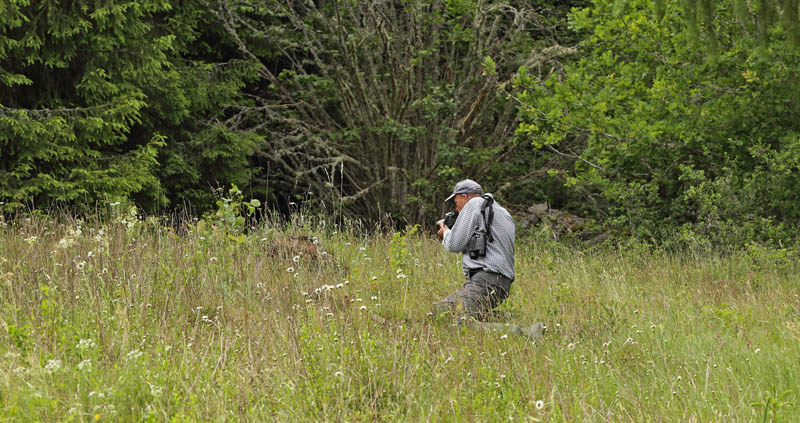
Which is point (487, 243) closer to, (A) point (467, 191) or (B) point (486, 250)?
(B) point (486, 250)

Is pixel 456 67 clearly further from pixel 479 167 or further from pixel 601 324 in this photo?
pixel 601 324

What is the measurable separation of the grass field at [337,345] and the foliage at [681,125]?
272 centimetres

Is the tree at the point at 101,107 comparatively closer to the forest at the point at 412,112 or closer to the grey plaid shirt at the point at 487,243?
the forest at the point at 412,112

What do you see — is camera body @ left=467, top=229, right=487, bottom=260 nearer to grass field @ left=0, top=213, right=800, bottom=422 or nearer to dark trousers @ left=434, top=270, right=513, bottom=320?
dark trousers @ left=434, top=270, right=513, bottom=320

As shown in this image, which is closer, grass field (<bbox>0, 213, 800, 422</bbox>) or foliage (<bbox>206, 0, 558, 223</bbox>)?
grass field (<bbox>0, 213, 800, 422</bbox>)

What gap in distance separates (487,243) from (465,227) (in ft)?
0.78

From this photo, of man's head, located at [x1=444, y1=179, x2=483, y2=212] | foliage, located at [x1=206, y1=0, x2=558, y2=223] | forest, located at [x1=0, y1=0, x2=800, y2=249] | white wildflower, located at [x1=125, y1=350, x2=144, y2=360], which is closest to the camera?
white wildflower, located at [x1=125, y1=350, x2=144, y2=360]

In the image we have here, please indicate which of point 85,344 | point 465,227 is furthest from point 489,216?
point 85,344

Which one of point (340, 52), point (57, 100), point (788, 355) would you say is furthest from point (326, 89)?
point (788, 355)

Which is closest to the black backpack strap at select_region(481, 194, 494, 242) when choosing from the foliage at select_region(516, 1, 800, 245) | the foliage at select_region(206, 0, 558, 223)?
the foliage at select_region(516, 1, 800, 245)

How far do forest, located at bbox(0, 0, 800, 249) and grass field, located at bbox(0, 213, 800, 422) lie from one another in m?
2.56

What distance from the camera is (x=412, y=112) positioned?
532 inches

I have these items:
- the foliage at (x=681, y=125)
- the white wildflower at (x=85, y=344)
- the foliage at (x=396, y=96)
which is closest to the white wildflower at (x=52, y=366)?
the white wildflower at (x=85, y=344)

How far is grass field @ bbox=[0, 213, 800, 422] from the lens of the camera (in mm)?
3729
